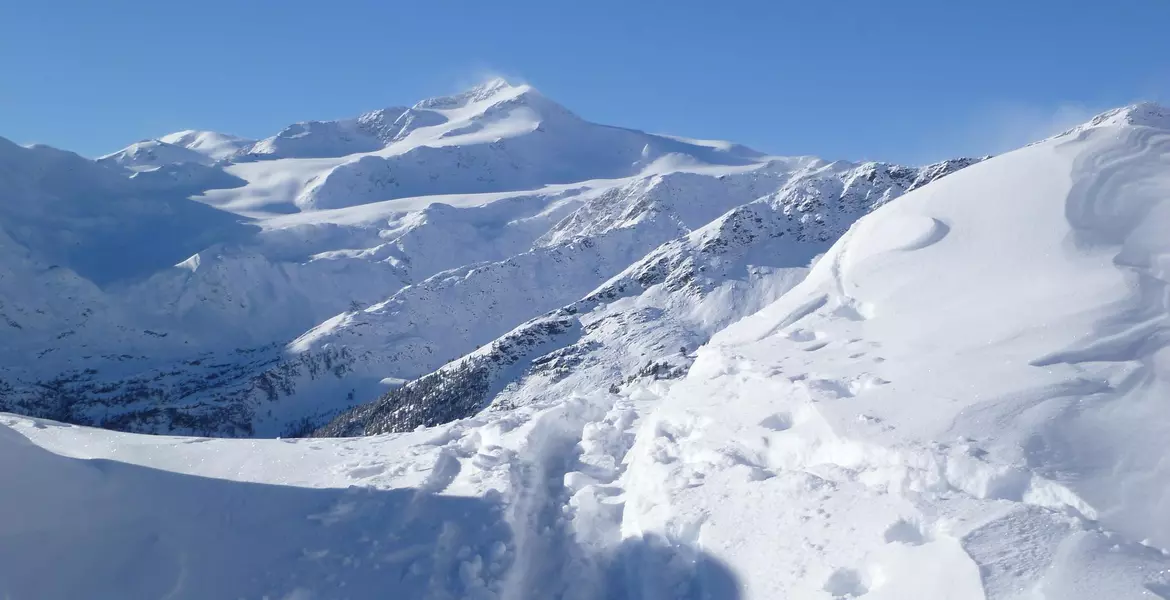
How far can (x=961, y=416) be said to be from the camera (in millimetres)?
13641

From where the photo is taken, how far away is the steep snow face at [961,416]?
10594 mm

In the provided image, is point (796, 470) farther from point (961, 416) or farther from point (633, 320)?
point (633, 320)

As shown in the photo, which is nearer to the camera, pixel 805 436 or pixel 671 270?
pixel 805 436

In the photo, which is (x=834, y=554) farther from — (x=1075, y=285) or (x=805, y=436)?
(x=1075, y=285)

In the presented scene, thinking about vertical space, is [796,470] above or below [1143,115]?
below

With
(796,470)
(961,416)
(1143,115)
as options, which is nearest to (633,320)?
(1143,115)

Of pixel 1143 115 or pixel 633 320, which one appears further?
pixel 1143 115

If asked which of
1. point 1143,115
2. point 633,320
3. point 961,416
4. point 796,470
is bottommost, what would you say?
→ point 633,320

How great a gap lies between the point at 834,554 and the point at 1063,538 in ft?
9.51

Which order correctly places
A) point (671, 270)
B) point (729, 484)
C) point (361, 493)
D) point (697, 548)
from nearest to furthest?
1. point (697, 548)
2. point (729, 484)
3. point (361, 493)
4. point (671, 270)

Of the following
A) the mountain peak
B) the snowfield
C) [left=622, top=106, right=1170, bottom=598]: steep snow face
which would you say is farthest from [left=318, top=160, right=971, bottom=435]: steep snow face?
the snowfield

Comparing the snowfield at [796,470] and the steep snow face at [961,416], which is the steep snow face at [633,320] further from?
the snowfield at [796,470]

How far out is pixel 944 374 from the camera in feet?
51.4

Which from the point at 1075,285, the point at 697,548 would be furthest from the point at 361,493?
the point at 1075,285
